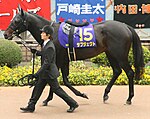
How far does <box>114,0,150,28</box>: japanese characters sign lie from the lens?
47.4 ft

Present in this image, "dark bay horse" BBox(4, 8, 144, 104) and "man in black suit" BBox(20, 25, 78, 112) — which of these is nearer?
"man in black suit" BBox(20, 25, 78, 112)

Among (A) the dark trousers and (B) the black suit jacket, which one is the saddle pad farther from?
(A) the dark trousers

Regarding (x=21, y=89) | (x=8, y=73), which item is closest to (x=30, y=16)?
(x=21, y=89)

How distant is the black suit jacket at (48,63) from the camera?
643 cm

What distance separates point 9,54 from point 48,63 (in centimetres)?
581

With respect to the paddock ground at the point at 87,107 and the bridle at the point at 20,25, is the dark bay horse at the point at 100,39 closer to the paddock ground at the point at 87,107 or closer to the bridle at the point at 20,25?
the bridle at the point at 20,25

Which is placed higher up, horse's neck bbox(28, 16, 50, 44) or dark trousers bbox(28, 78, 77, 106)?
horse's neck bbox(28, 16, 50, 44)

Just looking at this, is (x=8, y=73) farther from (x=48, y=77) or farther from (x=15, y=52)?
(x=48, y=77)

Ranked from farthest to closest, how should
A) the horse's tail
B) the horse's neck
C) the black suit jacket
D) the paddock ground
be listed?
1. the horse's tail
2. the horse's neck
3. the paddock ground
4. the black suit jacket

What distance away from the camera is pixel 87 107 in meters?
7.22

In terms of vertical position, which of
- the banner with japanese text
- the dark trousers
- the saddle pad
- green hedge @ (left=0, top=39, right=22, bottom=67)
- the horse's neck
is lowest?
green hedge @ (left=0, top=39, right=22, bottom=67)

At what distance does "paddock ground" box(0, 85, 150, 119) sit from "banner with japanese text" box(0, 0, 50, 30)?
5.85 metres

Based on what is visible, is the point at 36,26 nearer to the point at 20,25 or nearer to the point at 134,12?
the point at 20,25

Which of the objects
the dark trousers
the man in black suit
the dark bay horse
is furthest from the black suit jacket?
the dark bay horse
